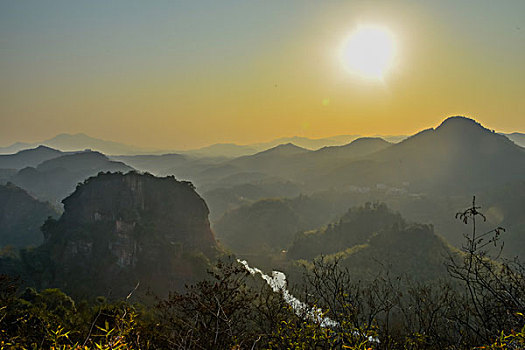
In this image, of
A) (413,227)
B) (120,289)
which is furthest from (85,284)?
(413,227)

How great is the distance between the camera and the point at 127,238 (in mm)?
48969

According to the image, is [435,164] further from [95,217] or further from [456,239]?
[95,217]

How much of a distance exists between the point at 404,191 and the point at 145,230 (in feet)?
362

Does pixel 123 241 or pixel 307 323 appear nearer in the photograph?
pixel 307 323

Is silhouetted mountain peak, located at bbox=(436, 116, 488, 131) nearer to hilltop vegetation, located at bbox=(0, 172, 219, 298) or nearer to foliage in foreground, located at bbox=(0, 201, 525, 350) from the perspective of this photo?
hilltop vegetation, located at bbox=(0, 172, 219, 298)

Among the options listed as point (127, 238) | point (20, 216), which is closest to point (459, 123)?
point (127, 238)

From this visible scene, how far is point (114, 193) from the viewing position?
53.8 m

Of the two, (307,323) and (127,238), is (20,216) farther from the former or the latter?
(307,323)

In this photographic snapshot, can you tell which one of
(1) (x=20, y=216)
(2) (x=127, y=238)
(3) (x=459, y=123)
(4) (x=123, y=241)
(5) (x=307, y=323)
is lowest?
(1) (x=20, y=216)

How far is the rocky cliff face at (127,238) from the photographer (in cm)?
4410

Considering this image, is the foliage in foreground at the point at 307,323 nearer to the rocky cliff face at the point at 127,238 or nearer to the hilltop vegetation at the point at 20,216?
the rocky cliff face at the point at 127,238

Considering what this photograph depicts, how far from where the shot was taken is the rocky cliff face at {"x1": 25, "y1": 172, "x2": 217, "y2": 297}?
4410 centimetres

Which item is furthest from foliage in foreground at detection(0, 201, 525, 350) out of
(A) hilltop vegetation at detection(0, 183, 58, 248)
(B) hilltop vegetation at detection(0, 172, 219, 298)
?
(A) hilltop vegetation at detection(0, 183, 58, 248)

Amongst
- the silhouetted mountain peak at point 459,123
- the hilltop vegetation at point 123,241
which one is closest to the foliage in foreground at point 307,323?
the hilltop vegetation at point 123,241
